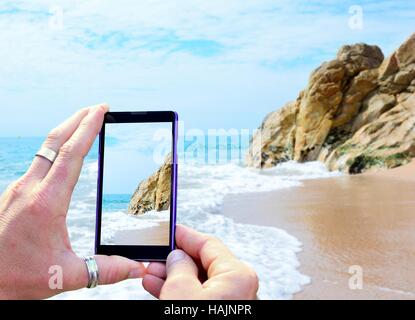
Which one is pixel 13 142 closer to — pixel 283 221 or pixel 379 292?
pixel 283 221

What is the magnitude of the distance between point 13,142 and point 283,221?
9.67m

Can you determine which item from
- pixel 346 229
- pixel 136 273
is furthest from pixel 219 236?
pixel 136 273

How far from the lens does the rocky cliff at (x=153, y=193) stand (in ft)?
4.04

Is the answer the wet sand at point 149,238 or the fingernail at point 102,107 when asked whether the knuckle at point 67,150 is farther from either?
the wet sand at point 149,238

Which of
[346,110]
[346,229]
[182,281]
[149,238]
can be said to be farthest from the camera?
[346,110]

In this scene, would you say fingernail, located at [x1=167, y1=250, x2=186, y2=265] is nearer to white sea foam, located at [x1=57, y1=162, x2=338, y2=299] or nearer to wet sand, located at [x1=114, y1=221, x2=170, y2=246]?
wet sand, located at [x1=114, y1=221, x2=170, y2=246]

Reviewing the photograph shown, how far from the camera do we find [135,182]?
133 centimetres

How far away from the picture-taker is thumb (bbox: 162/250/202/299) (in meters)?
0.90

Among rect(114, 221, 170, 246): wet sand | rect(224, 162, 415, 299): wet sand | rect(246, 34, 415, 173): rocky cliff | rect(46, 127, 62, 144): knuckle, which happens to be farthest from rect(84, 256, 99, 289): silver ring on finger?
rect(246, 34, 415, 173): rocky cliff

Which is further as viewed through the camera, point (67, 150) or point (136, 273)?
point (136, 273)

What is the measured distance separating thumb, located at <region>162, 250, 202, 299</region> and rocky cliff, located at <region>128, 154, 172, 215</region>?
203 millimetres

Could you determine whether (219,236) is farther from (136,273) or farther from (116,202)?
(136,273)

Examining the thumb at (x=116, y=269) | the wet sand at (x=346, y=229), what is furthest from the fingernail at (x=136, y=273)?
the wet sand at (x=346, y=229)

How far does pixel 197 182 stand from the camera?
31.3ft
